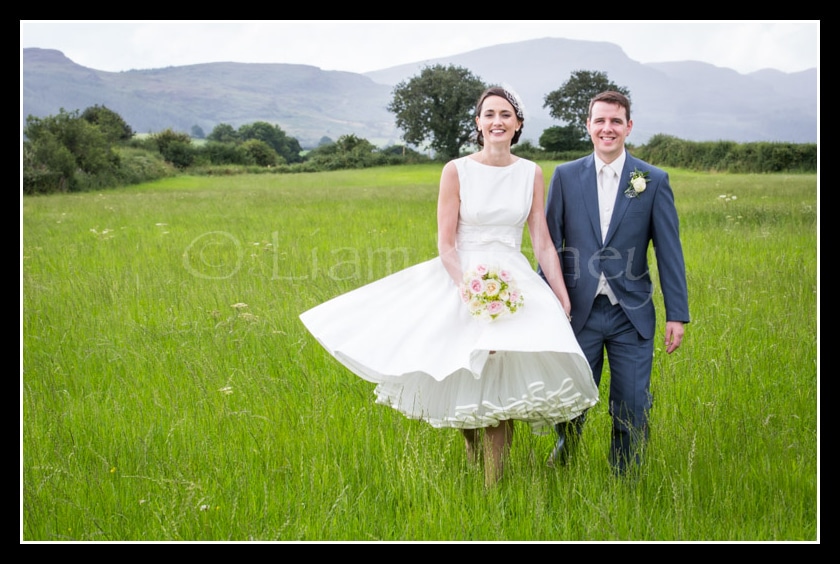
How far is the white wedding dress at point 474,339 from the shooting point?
3.59 m

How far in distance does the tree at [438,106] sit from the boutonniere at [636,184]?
1017 centimetres

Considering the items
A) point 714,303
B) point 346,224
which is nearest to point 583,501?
point 714,303

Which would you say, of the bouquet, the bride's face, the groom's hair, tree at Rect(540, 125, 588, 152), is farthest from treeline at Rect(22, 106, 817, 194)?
the bouquet

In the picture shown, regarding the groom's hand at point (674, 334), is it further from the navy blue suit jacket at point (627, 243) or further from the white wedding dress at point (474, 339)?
the white wedding dress at point (474, 339)

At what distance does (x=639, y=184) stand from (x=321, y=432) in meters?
2.40

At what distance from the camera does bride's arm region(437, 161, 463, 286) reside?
3793 millimetres

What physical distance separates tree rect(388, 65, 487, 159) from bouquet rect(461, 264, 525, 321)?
10447 millimetres

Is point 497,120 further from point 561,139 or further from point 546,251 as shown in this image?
point 561,139

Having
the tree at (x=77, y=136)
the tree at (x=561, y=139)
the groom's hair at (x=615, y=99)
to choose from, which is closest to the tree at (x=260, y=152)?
the tree at (x=77, y=136)

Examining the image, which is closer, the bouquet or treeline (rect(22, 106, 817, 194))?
the bouquet

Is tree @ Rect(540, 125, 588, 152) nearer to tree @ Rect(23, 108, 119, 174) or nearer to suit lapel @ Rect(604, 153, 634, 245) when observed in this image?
suit lapel @ Rect(604, 153, 634, 245)

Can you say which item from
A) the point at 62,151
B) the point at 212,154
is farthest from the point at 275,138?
the point at 62,151

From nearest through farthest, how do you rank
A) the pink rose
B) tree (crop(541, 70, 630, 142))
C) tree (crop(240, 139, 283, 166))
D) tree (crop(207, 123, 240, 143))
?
the pink rose, tree (crop(541, 70, 630, 142)), tree (crop(240, 139, 283, 166)), tree (crop(207, 123, 240, 143))

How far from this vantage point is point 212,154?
24.6m
